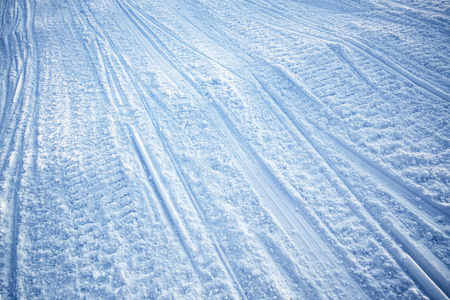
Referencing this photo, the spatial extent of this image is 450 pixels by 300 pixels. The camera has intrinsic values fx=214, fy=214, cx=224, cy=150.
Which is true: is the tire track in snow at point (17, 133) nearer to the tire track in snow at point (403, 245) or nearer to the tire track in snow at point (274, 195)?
the tire track in snow at point (274, 195)

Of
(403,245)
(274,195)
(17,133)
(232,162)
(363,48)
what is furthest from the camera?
(363,48)

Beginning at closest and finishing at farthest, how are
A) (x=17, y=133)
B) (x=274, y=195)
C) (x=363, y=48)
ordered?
(x=274, y=195) → (x=17, y=133) → (x=363, y=48)

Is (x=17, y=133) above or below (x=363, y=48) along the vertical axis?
below

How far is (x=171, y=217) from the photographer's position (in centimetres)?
324

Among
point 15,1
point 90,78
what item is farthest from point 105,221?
point 15,1

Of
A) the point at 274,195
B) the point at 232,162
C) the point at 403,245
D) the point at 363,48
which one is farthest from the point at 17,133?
the point at 363,48

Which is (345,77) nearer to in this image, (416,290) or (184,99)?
(184,99)

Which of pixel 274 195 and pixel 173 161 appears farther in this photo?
pixel 173 161

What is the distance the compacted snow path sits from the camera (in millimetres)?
2768

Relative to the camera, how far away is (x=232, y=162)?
3.89 metres

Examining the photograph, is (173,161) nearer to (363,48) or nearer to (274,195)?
(274,195)

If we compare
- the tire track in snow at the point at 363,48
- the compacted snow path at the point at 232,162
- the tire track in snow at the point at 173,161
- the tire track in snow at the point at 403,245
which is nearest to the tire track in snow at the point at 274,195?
the compacted snow path at the point at 232,162

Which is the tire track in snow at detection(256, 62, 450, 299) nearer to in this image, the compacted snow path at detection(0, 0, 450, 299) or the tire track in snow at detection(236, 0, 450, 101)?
the compacted snow path at detection(0, 0, 450, 299)

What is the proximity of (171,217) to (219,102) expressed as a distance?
2.66 metres
